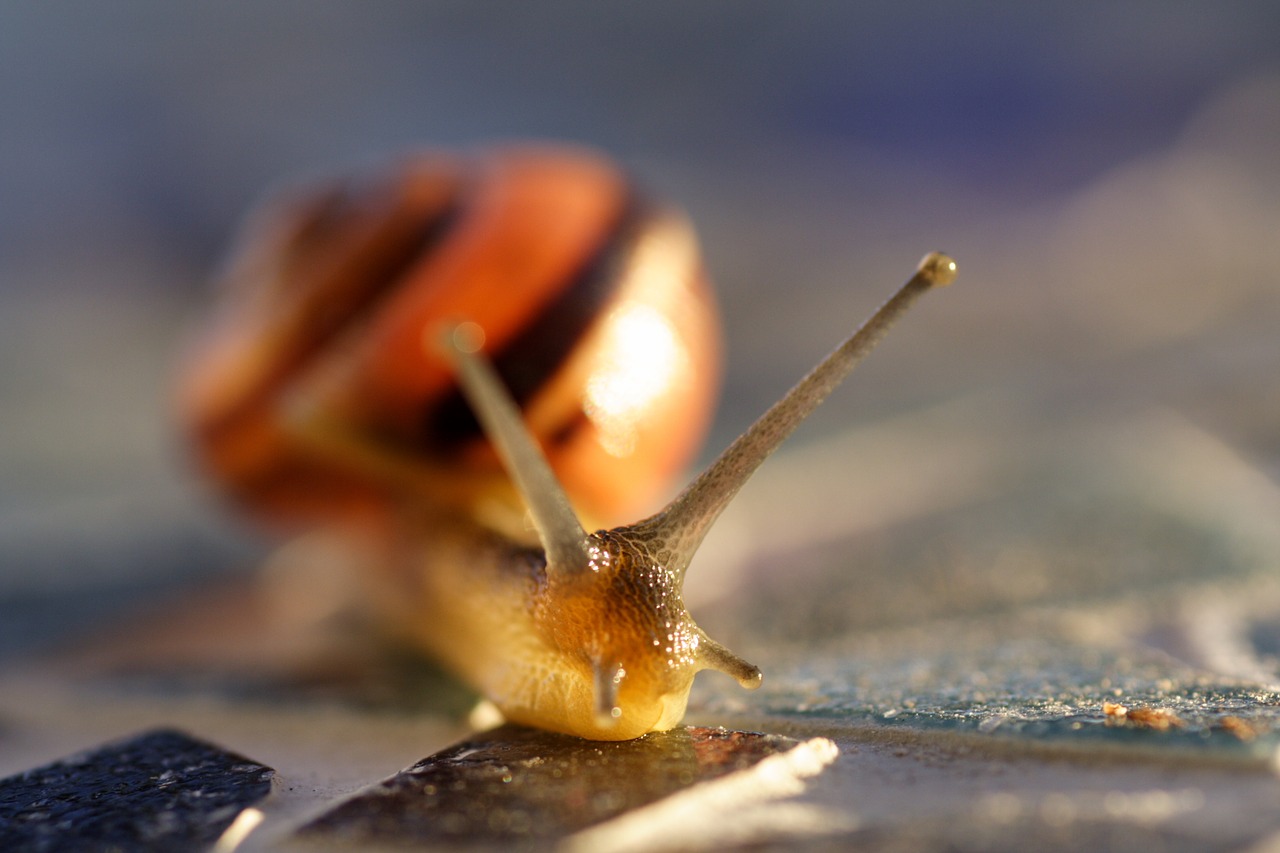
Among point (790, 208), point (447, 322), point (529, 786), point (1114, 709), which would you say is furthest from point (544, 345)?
point (790, 208)

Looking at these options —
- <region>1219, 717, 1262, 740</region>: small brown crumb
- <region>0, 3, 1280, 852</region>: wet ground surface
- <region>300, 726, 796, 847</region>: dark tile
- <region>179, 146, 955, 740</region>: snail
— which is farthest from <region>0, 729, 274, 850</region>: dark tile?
<region>1219, 717, 1262, 740</region>: small brown crumb

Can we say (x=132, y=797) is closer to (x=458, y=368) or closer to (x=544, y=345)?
(x=458, y=368)

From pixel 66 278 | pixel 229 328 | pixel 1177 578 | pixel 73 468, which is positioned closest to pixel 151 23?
pixel 66 278

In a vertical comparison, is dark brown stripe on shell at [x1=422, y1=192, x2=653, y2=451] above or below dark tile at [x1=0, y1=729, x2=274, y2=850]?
above

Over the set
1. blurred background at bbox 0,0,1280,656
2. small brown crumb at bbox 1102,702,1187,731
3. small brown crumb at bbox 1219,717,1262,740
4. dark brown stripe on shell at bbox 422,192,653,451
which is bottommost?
small brown crumb at bbox 1219,717,1262,740

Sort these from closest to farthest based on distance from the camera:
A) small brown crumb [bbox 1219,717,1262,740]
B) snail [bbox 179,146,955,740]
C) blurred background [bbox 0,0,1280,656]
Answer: small brown crumb [bbox 1219,717,1262,740], snail [bbox 179,146,955,740], blurred background [bbox 0,0,1280,656]

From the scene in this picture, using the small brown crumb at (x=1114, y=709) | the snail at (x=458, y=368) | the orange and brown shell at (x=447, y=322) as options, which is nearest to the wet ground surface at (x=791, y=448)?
the small brown crumb at (x=1114, y=709)

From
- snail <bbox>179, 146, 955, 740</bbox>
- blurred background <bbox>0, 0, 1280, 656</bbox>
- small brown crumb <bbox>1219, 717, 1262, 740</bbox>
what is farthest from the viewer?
blurred background <bbox>0, 0, 1280, 656</bbox>

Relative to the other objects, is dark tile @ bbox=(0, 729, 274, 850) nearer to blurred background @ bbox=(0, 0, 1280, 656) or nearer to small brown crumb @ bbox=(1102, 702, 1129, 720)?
small brown crumb @ bbox=(1102, 702, 1129, 720)
